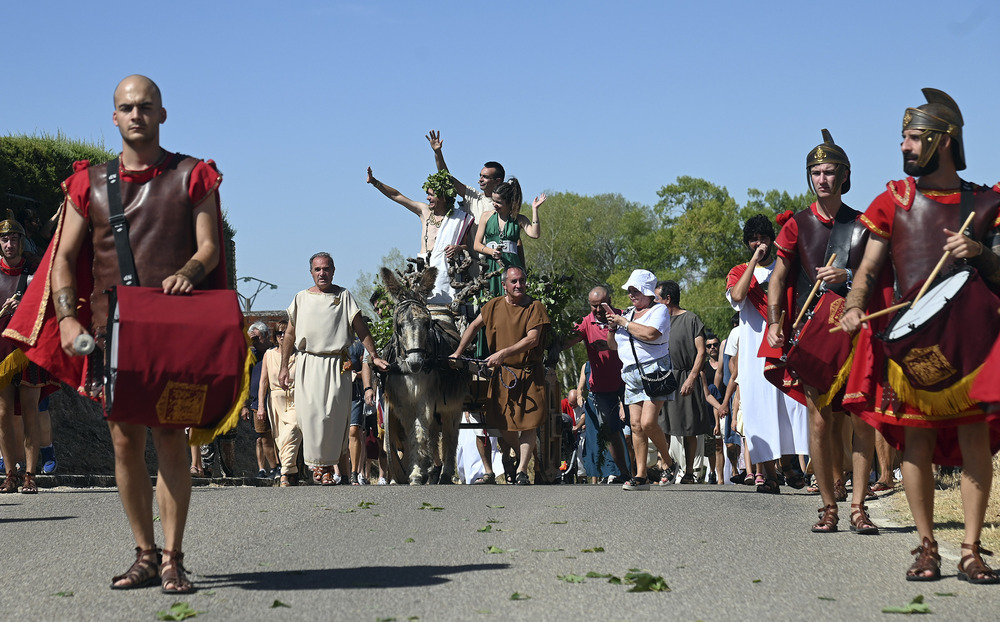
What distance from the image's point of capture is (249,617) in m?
5.79

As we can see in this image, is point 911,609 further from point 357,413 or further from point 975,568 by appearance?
point 357,413

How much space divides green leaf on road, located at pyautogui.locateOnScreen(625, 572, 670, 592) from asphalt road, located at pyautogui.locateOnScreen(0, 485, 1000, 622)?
7cm

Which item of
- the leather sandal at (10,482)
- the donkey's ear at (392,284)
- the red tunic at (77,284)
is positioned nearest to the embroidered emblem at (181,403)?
the red tunic at (77,284)

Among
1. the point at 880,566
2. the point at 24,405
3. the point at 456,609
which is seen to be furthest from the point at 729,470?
the point at 456,609

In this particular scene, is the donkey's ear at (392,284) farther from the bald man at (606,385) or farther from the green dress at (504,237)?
the bald man at (606,385)

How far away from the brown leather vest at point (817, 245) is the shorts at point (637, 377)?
4.00m

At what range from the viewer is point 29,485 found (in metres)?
12.8

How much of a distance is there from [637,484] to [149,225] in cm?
788

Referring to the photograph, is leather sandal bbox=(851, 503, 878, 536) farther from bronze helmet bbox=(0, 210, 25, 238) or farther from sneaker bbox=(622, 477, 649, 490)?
bronze helmet bbox=(0, 210, 25, 238)

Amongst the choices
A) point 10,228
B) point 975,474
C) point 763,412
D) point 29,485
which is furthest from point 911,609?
point 10,228

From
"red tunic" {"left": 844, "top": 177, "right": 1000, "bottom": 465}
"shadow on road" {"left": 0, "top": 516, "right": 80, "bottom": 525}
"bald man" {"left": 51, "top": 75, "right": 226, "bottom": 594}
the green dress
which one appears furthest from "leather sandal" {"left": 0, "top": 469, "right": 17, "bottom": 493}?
"red tunic" {"left": 844, "top": 177, "right": 1000, "bottom": 465}

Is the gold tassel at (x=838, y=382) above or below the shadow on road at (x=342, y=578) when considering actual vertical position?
above

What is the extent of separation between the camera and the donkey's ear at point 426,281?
15.4 meters

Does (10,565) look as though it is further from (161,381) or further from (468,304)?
(468,304)
